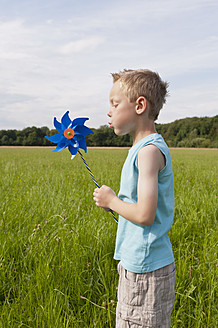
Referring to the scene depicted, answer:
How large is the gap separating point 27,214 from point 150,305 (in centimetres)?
224

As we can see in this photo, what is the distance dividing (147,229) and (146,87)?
63cm

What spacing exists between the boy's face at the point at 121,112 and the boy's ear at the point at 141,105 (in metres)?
0.02

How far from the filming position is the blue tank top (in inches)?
49.6

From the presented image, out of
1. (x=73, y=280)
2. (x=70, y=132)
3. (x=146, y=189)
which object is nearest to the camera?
(x=146, y=189)

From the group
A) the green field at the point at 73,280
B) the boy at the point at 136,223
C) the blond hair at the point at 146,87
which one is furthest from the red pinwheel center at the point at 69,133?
the green field at the point at 73,280

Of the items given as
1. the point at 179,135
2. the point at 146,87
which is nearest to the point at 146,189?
the point at 146,87

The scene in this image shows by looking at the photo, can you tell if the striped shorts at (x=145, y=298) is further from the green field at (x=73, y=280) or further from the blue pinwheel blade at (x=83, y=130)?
the blue pinwheel blade at (x=83, y=130)

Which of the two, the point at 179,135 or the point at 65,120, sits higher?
the point at 179,135

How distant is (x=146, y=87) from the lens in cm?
129

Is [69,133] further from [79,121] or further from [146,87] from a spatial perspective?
[146,87]

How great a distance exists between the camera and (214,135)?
223 ft

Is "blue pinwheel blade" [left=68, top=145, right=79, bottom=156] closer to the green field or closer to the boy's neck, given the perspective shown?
the boy's neck

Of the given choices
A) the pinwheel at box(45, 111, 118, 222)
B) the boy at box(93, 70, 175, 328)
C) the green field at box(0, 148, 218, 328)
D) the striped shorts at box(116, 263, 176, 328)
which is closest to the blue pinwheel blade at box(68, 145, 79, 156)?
the pinwheel at box(45, 111, 118, 222)

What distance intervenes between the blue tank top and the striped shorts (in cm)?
4
